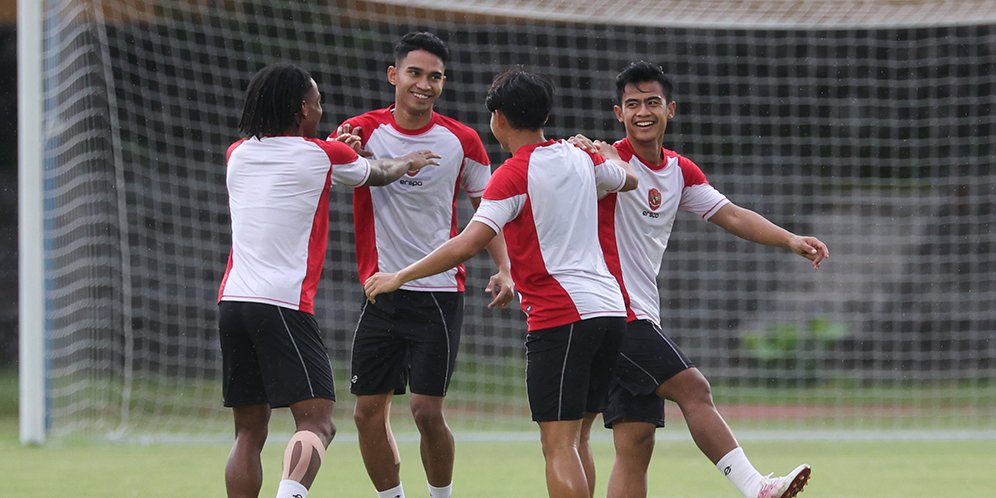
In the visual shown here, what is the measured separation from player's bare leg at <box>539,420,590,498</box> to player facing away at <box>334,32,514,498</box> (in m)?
0.99

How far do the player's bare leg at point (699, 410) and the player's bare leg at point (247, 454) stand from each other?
60.2 inches

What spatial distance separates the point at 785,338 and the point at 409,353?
10.2 metres

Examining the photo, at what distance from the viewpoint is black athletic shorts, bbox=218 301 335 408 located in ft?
15.9

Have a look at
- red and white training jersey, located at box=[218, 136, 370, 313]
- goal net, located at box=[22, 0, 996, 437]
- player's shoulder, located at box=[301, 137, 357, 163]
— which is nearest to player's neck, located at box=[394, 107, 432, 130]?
player's shoulder, located at box=[301, 137, 357, 163]

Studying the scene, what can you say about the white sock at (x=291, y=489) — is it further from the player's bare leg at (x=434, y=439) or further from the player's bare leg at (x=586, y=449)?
the player's bare leg at (x=586, y=449)

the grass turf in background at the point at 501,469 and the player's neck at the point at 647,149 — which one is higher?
the player's neck at the point at 647,149

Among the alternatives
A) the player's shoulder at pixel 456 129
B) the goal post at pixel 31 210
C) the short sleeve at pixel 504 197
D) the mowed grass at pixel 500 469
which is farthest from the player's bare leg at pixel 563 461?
the goal post at pixel 31 210

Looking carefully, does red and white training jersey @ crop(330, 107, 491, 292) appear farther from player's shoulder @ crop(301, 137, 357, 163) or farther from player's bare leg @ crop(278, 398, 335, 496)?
player's bare leg @ crop(278, 398, 335, 496)

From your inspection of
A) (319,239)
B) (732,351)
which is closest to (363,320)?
(319,239)

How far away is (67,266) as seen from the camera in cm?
986

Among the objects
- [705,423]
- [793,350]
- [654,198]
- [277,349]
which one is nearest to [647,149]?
[654,198]

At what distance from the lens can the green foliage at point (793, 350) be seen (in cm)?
1420

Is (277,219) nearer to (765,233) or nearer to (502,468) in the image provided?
(765,233)

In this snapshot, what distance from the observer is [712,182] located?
1371 centimetres
